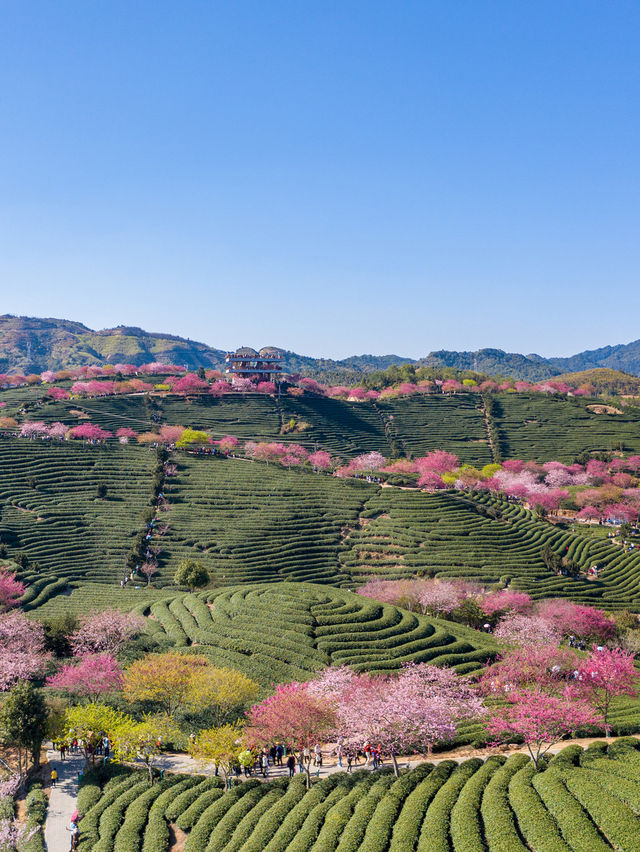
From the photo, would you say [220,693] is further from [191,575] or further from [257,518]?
[257,518]

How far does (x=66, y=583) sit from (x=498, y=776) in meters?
48.8

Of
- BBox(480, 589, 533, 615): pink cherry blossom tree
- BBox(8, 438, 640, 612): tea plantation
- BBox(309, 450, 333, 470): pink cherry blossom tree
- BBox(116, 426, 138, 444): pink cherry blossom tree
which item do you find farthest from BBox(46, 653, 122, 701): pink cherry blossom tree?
BBox(309, 450, 333, 470): pink cherry blossom tree

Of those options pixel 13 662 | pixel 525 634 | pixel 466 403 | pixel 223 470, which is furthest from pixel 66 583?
pixel 466 403

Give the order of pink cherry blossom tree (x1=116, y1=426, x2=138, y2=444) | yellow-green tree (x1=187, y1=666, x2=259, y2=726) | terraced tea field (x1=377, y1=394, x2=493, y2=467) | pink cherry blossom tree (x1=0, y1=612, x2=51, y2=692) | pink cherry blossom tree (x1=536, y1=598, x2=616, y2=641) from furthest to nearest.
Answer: terraced tea field (x1=377, y1=394, x2=493, y2=467), pink cherry blossom tree (x1=116, y1=426, x2=138, y2=444), pink cherry blossom tree (x1=536, y1=598, x2=616, y2=641), pink cherry blossom tree (x1=0, y1=612, x2=51, y2=692), yellow-green tree (x1=187, y1=666, x2=259, y2=726)

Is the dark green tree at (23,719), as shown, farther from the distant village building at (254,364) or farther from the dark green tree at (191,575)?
the distant village building at (254,364)

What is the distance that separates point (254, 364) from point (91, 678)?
402 feet

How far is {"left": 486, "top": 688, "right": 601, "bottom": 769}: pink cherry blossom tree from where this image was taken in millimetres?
25156

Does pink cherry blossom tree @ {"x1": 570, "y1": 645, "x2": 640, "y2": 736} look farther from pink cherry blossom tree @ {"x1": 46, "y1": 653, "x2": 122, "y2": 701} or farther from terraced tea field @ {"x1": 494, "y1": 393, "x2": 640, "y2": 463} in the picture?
terraced tea field @ {"x1": 494, "y1": 393, "x2": 640, "y2": 463}

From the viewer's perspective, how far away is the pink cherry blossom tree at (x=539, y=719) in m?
25.2

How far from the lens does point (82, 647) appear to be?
39.8 m

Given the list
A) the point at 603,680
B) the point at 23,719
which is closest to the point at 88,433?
the point at 23,719

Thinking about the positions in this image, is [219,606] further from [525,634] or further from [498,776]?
[498,776]

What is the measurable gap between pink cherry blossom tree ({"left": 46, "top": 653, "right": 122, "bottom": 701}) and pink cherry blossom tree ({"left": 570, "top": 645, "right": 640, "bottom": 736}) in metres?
25.4

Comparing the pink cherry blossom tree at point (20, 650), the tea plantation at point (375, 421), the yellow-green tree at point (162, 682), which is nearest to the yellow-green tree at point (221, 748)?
the yellow-green tree at point (162, 682)
